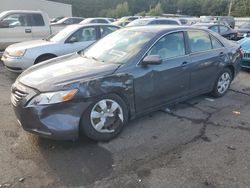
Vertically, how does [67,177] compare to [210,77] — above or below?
below

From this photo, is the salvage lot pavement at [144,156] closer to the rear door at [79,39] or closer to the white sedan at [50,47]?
the white sedan at [50,47]

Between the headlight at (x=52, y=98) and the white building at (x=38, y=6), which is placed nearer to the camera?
the headlight at (x=52, y=98)

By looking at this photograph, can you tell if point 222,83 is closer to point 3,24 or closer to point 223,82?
point 223,82

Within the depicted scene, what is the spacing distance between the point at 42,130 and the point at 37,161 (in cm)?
38

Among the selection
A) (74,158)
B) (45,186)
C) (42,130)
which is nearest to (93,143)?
(74,158)

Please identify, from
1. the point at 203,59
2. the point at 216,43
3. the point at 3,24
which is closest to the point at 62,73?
the point at 203,59

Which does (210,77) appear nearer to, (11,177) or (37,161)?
(37,161)

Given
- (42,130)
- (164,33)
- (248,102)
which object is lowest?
(248,102)

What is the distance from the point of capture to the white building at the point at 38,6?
32281 millimetres

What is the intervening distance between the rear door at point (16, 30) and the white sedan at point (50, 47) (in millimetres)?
2160

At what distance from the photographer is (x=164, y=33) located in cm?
431

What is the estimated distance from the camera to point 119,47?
14.2ft

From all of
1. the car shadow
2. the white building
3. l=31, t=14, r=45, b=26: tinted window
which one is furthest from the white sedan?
the white building

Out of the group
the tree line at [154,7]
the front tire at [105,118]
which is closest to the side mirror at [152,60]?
the front tire at [105,118]
